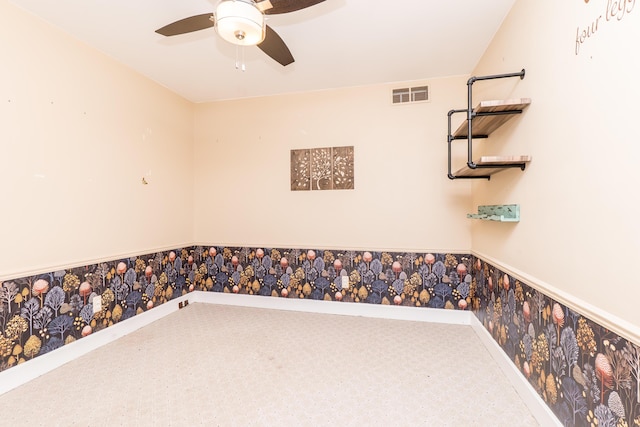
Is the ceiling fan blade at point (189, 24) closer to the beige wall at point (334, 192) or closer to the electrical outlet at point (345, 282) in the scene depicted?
the beige wall at point (334, 192)

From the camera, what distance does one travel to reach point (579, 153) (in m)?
1.29

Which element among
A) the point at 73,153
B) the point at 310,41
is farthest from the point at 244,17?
the point at 73,153

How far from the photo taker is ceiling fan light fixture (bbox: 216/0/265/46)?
1433 mm

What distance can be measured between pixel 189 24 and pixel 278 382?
2.28 metres

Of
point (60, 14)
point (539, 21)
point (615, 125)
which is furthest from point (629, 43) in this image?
point (60, 14)

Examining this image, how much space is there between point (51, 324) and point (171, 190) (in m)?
1.65

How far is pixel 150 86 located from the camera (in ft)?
10.2

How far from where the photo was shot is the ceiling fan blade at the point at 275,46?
5.97 feet

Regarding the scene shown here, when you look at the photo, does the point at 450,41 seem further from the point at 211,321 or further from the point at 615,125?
the point at 211,321

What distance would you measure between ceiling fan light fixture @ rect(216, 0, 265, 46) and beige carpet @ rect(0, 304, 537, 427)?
206 cm

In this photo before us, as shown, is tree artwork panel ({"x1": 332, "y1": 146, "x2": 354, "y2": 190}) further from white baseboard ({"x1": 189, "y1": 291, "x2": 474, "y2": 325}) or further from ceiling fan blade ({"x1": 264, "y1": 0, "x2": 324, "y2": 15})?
ceiling fan blade ({"x1": 264, "y1": 0, "x2": 324, "y2": 15})

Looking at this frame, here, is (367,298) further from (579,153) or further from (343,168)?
(579,153)

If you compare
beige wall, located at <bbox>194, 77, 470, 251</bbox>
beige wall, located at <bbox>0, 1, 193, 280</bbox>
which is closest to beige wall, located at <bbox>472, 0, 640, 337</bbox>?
beige wall, located at <bbox>194, 77, 470, 251</bbox>

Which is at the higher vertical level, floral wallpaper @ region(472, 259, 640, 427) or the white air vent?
the white air vent
